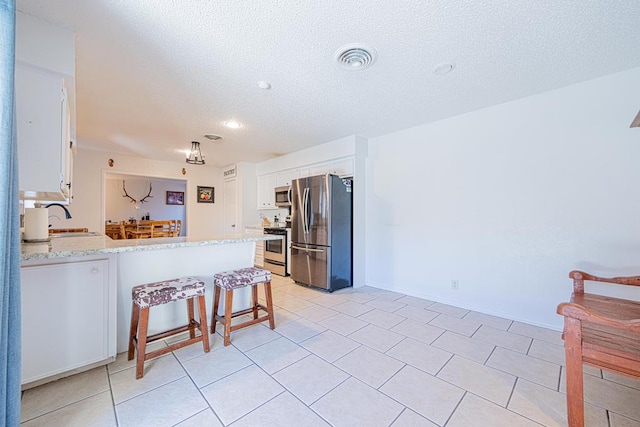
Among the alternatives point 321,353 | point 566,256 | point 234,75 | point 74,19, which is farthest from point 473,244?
point 74,19

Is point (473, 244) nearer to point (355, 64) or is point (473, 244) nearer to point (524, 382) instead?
point (524, 382)

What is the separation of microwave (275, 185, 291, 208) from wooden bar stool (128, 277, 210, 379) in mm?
2976

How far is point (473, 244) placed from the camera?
9.86ft

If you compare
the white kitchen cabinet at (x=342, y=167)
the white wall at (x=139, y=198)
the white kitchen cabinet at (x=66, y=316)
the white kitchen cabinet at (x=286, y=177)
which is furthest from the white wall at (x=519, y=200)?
the white wall at (x=139, y=198)

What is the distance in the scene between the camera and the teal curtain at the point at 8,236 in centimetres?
96

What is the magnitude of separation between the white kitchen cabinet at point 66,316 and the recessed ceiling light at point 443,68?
9.72 feet

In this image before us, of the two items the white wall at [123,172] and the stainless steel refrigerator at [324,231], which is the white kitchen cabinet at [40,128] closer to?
the stainless steel refrigerator at [324,231]

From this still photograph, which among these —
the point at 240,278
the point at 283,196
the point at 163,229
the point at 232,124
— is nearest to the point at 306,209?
the point at 283,196

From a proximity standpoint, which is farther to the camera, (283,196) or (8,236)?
(283,196)

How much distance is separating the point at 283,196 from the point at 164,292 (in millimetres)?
3397

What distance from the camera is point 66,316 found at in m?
1.69

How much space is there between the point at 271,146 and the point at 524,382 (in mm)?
4272

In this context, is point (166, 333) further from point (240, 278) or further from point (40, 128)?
point (40, 128)

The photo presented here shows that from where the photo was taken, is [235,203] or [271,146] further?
[235,203]
